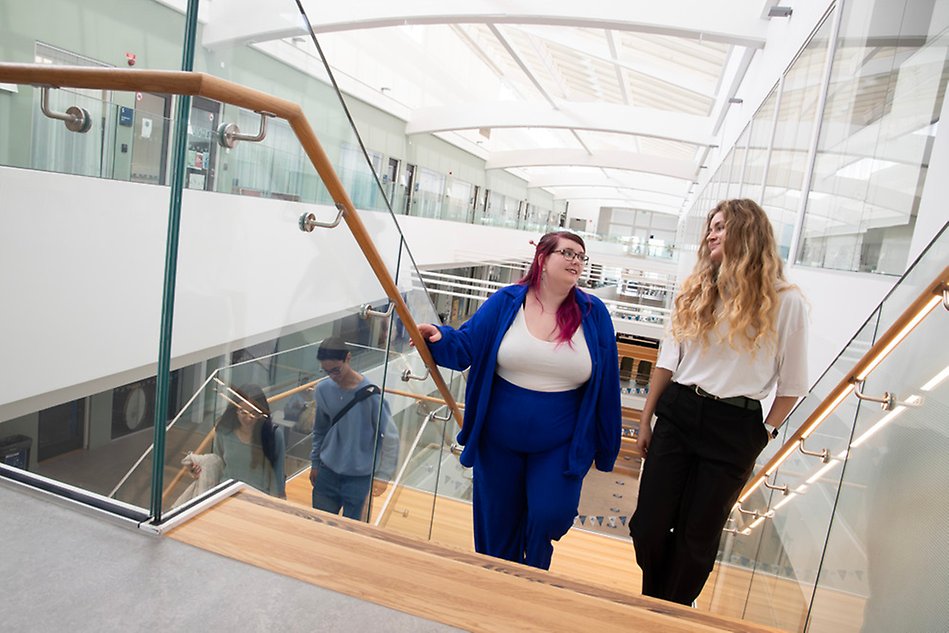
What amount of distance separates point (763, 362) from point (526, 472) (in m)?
0.93

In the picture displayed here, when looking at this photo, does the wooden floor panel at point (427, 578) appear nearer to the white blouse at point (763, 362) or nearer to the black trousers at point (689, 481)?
the black trousers at point (689, 481)

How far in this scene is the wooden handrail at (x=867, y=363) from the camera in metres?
1.58

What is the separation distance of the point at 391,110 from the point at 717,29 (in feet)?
33.3

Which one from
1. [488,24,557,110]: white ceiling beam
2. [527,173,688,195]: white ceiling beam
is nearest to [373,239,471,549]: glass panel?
[488,24,557,110]: white ceiling beam

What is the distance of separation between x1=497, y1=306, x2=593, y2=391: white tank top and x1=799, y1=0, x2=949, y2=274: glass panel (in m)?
1.44

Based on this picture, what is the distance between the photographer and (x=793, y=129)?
4812 millimetres

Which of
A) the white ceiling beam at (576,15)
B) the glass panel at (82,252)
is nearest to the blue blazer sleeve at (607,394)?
the glass panel at (82,252)

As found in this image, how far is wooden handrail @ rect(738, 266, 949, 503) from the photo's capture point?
1.58 metres

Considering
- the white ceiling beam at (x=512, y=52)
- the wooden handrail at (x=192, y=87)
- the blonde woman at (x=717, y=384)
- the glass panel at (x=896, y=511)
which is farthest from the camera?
the white ceiling beam at (x=512, y=52)

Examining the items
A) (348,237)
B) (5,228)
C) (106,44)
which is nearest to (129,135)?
(106,44)

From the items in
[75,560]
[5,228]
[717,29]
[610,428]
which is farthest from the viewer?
[717,29]

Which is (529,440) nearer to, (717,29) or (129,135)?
(129,135)

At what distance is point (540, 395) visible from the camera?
227cm

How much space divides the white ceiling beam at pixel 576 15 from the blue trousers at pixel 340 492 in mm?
7037
